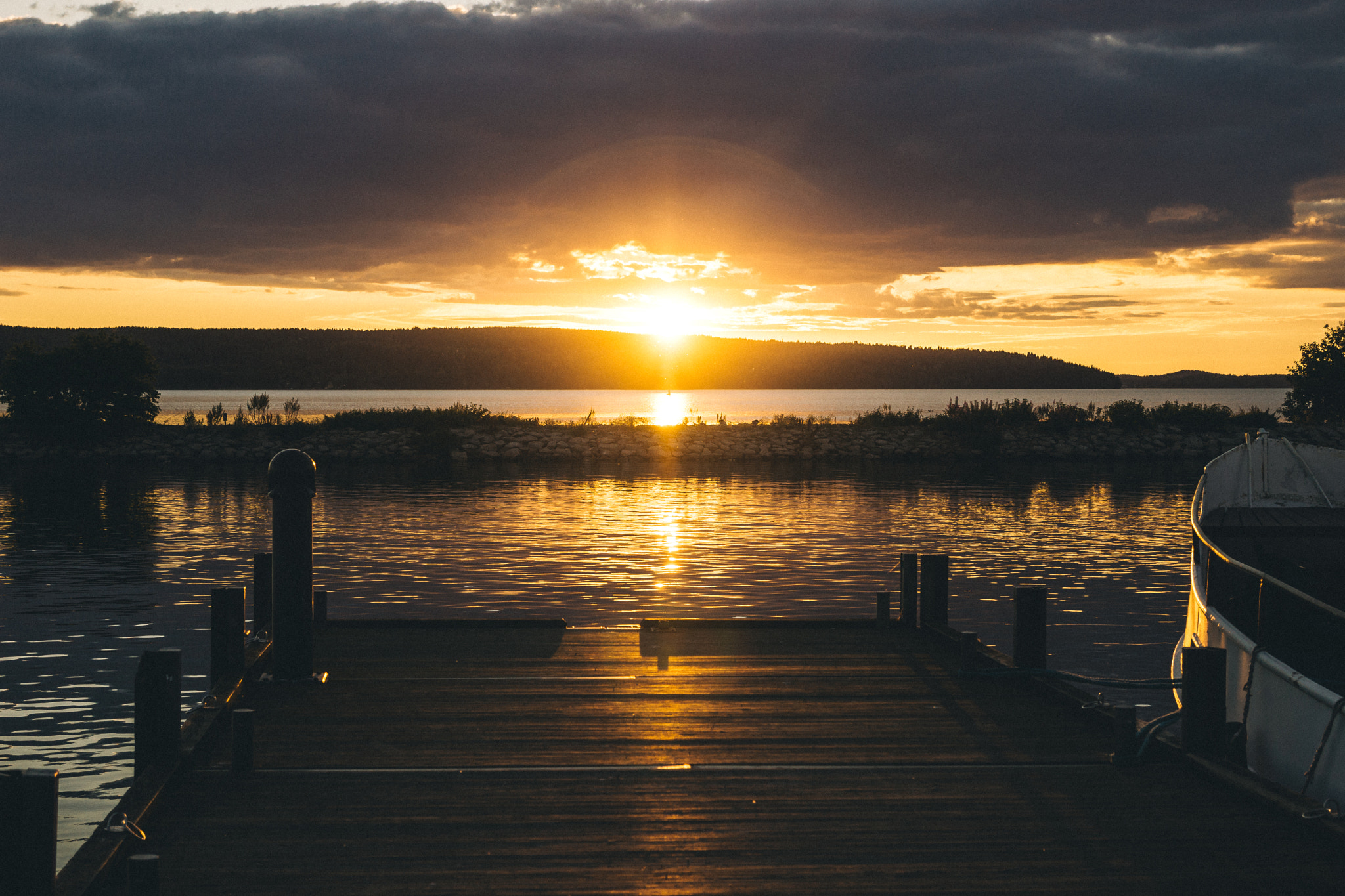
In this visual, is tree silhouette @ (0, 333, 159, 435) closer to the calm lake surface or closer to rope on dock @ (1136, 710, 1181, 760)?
the calm lake surface

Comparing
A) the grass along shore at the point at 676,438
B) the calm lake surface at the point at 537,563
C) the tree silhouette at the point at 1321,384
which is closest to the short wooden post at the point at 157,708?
the calm lake surface at the point at 537,563

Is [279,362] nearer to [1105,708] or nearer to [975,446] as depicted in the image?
[975,446]

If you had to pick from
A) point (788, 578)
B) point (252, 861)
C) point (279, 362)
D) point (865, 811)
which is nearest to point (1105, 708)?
point (865, 811)

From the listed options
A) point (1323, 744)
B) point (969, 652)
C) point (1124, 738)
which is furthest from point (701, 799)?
point (1323, 744)

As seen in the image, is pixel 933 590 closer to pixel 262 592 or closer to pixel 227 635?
pixel 227 635

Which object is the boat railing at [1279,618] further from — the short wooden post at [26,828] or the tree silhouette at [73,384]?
the tree silhouette at [73,384]

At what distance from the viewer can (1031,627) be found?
8.97 m

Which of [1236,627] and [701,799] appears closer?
[701,799]

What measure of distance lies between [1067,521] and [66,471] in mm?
35879

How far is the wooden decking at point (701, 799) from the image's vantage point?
16.5ft

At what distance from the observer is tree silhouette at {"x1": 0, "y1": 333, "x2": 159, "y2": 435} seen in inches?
1893

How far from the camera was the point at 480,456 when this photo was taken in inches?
1919

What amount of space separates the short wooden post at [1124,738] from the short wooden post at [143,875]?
17.4 ft

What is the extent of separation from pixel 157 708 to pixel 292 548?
232 cm
